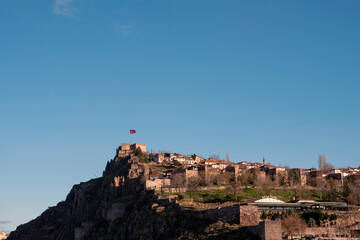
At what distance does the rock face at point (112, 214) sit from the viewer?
90375 millimetres

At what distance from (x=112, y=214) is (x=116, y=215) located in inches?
55.2

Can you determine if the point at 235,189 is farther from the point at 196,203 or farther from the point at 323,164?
the point at 323,164

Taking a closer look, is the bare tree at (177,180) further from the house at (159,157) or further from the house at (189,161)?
the house at (159,157)

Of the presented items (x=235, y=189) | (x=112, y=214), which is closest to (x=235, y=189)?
(x=235, y=189)

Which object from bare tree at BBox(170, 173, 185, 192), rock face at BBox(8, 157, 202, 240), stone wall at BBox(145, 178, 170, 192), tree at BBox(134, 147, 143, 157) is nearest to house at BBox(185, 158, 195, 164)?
tree at BBox(134, 147, 143, 157)

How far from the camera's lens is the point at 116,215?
109 metres

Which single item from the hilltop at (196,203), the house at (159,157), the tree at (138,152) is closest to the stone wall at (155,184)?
the hilltop at (196,203)

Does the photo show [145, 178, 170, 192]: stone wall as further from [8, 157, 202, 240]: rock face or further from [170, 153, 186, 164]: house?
[170, 153, 186, 164]: house

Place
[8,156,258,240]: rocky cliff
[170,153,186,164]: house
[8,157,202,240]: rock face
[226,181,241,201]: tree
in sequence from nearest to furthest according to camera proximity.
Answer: [8,156,258,240]: rocky cliff → [8,157,202,240]: rock face → [226,181,241,201]: tree → [170,153,186,164]: house

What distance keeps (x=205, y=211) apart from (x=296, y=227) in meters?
16.0

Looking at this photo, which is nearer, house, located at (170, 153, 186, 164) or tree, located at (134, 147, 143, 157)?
tree, located at (134, 147, 143, 157)

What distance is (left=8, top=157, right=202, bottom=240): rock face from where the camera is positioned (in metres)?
Result: 90.4

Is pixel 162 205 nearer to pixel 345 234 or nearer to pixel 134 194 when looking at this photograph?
pixel 134 194

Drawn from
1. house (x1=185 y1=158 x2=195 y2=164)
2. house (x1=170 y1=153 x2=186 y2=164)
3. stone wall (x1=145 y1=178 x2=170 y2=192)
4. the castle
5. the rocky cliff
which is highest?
the castle
